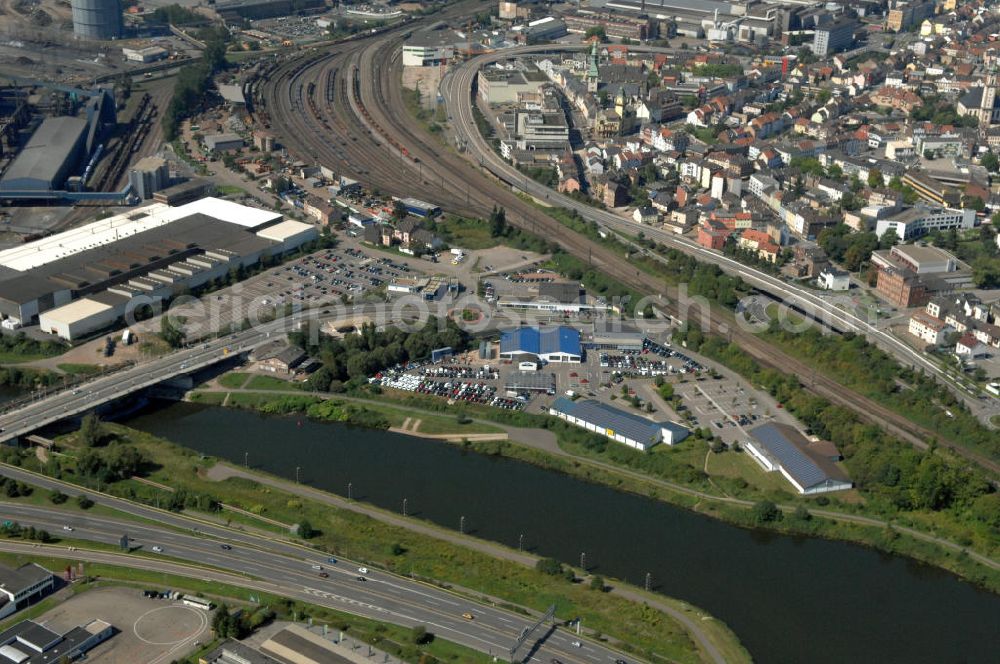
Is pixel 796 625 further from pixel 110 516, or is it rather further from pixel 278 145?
pixel 278 145

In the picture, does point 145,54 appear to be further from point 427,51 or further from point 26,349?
point 26,349

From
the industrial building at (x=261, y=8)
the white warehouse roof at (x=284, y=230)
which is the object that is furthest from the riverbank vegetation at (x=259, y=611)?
the industrial building at (x=261, y=8)

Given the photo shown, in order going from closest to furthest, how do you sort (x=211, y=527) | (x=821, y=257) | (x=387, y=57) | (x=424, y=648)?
(x=424, y=648)
(x=211, y=527)
(x=821, y=257)
(x=387, y=57)

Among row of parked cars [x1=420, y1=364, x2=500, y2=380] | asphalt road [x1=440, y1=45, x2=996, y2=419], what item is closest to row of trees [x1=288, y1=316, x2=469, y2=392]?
row of parked cars [x1=420, y1=364, x2=500, y2=380]

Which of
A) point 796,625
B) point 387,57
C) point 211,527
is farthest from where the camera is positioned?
point 387,57

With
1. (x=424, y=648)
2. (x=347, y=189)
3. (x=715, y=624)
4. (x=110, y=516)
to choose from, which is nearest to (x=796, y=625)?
(x=715, y=624)

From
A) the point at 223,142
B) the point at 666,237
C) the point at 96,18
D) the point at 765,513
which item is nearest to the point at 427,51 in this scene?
the point at 223,142

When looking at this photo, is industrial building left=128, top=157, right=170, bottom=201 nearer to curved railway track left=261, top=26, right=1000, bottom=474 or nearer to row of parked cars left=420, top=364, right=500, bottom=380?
curved railway track left=261, top=26, right=1000, bottom=474
